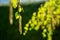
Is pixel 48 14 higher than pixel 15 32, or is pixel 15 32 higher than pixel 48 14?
pixel 48 14

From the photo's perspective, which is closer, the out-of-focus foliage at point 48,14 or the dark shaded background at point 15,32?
the out-of-focus foliage at point 48,14

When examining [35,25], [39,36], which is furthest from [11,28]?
[35,25]

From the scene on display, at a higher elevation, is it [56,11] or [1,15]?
[56,11]

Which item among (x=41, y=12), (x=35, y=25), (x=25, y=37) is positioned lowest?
(x=25, y=37)

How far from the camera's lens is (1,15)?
5.36 m

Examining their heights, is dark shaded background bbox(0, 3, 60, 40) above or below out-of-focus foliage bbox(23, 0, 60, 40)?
below

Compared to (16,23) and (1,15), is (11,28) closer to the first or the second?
(16,23)

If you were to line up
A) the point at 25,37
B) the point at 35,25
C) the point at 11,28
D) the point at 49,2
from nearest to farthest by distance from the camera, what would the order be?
the point at 49,2 → the point at 35,25 → the point at 25,37 → the point at 11,28

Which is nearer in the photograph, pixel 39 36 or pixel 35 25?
pixel 35 25

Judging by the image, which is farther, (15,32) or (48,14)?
(15,32)

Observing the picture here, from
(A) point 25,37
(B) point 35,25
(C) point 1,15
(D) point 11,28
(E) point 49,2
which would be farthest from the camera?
(C) point 1,15

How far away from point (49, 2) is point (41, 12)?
128 mm

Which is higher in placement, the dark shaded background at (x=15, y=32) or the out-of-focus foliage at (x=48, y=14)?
the out-of-focus foliage at (x=48, y=14)

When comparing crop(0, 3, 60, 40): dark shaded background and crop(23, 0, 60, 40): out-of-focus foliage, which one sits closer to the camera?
crop(23, 0, 60, 40): out-of-focus foliage
